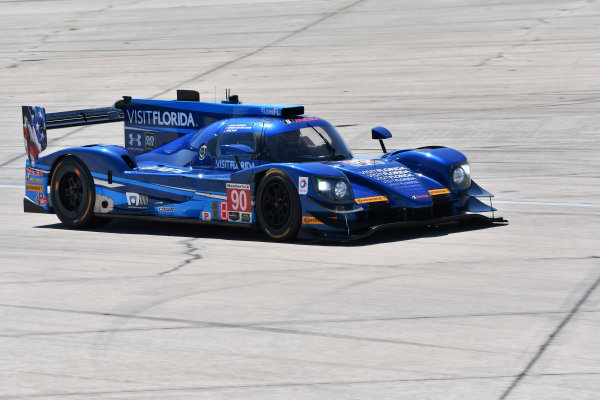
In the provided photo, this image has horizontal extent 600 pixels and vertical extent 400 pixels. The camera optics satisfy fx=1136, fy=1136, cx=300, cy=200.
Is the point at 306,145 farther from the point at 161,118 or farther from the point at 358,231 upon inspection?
the point at 161,118

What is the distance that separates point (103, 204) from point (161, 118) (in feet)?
3.75

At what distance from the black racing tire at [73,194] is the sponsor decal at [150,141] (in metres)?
0.76

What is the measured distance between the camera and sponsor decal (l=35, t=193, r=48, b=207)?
40.5ft

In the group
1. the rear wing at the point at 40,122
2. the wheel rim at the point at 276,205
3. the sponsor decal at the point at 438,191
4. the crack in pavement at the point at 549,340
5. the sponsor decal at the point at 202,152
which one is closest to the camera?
the crack in pavement at the point at 549,340

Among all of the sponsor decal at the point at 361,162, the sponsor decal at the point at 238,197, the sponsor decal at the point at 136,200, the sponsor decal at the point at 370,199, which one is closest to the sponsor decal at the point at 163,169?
the sponsor decal at the point at 136,200

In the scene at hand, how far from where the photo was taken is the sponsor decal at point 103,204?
1183cm

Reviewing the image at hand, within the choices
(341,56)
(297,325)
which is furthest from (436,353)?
(341,56)

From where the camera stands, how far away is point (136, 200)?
11.6 metres

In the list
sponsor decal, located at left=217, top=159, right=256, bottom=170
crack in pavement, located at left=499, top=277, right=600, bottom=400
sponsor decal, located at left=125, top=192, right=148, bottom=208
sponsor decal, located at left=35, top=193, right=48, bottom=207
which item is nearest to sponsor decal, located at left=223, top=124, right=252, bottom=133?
sponsor decal, located at left=217, top=159, right=256, bottom=170

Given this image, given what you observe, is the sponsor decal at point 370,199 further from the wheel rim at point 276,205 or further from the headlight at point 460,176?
the headlight at point 460,176

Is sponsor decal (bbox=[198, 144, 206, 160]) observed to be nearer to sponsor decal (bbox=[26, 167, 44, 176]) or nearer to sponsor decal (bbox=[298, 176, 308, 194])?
sponsor decal (bbox=[298, 176, 308, 194])

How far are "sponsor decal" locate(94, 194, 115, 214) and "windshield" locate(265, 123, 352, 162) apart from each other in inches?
76.9

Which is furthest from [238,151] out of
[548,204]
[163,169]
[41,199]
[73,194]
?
[548,204]

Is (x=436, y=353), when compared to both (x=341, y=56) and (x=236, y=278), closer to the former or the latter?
(x=236, y=278)
